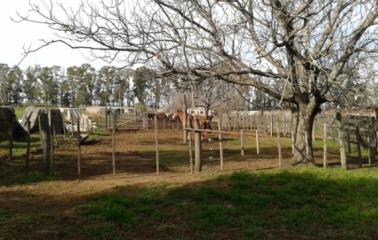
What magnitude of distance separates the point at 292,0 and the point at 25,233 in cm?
742

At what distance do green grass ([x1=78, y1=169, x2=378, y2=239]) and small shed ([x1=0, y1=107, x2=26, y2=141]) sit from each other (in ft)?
21.4

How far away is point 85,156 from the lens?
17625mm

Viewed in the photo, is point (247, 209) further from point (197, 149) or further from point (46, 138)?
point (46, 138)

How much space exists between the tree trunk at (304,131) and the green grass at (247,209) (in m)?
2.93

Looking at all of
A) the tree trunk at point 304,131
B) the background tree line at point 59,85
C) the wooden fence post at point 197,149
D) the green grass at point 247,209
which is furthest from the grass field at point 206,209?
the background tree line at point 59,85

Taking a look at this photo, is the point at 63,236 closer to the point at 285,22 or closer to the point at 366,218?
the point at 366,218

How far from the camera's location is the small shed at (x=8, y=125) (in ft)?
54.8

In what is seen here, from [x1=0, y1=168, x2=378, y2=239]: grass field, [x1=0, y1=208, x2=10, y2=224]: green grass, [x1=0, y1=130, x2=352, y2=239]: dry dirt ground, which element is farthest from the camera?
[x1=0, y1=208, x2=10, y2=224]: green grass

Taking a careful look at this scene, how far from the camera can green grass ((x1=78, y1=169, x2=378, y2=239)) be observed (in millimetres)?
6328

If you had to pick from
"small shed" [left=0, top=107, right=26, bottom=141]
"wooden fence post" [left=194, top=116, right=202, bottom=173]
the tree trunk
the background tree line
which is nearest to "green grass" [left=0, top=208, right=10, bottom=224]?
"wooden fence post" [left=194, top=116, right=202, bottom=173]

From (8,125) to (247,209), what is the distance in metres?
12.4

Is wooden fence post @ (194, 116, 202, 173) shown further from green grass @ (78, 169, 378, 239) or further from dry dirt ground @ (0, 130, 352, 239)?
green grass @ (78, 169, 378, 239)

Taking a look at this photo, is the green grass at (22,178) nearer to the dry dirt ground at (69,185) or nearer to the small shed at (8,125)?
the dry dirt ground at (69,185)

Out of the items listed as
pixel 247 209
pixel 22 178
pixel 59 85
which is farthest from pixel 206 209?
pixel 59 85
